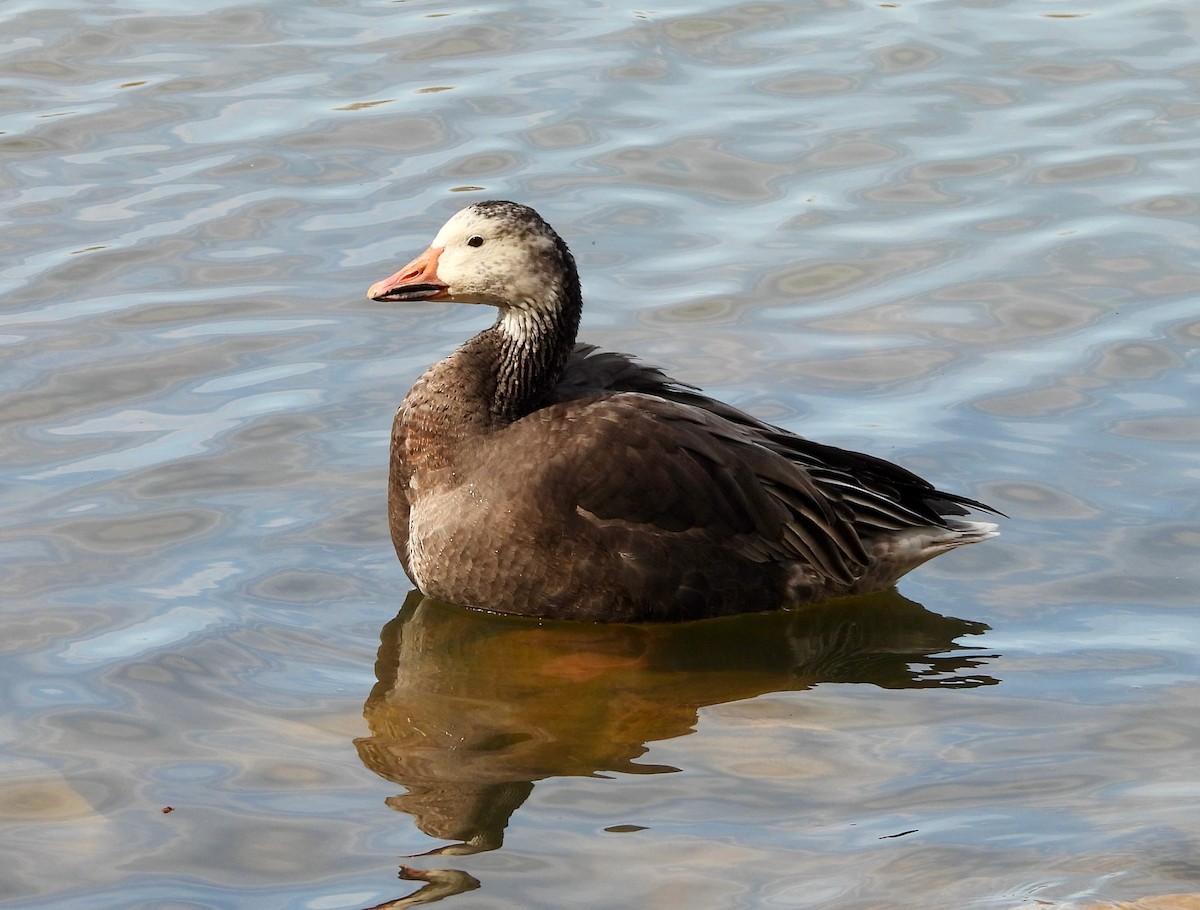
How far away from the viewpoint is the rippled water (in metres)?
6.12

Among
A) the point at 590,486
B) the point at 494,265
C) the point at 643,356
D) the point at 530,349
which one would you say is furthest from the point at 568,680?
the point at 643,356

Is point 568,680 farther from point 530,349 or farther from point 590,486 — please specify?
point 530,349

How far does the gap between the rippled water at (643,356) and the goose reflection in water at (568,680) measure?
25mm

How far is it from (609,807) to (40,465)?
3.78 meters

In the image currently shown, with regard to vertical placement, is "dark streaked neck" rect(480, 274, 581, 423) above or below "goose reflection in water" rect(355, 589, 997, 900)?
above

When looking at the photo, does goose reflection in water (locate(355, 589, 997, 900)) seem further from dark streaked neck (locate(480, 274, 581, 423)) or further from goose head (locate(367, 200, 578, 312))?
goose head (locate(367, 200, 578, 312))

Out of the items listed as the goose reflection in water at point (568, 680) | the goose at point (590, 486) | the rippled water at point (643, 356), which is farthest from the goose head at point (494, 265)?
the goose reflection in water at point (568, 680)

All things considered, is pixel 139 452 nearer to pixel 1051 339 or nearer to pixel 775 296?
pixel 775 296

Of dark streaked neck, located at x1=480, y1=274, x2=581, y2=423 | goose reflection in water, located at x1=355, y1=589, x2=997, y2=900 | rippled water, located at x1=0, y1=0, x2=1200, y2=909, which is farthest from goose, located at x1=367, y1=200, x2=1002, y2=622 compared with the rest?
rippled water, located at x1=0, y1=0, x2=1200, y2=909

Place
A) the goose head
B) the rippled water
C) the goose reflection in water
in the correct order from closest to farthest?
the rippled water, the goose reflection in water, the goose head

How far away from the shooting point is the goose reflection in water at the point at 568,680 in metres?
6.51

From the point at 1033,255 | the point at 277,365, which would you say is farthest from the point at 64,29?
the point at 1033,255

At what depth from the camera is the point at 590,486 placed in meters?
7.61

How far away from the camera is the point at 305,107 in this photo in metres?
12.7
